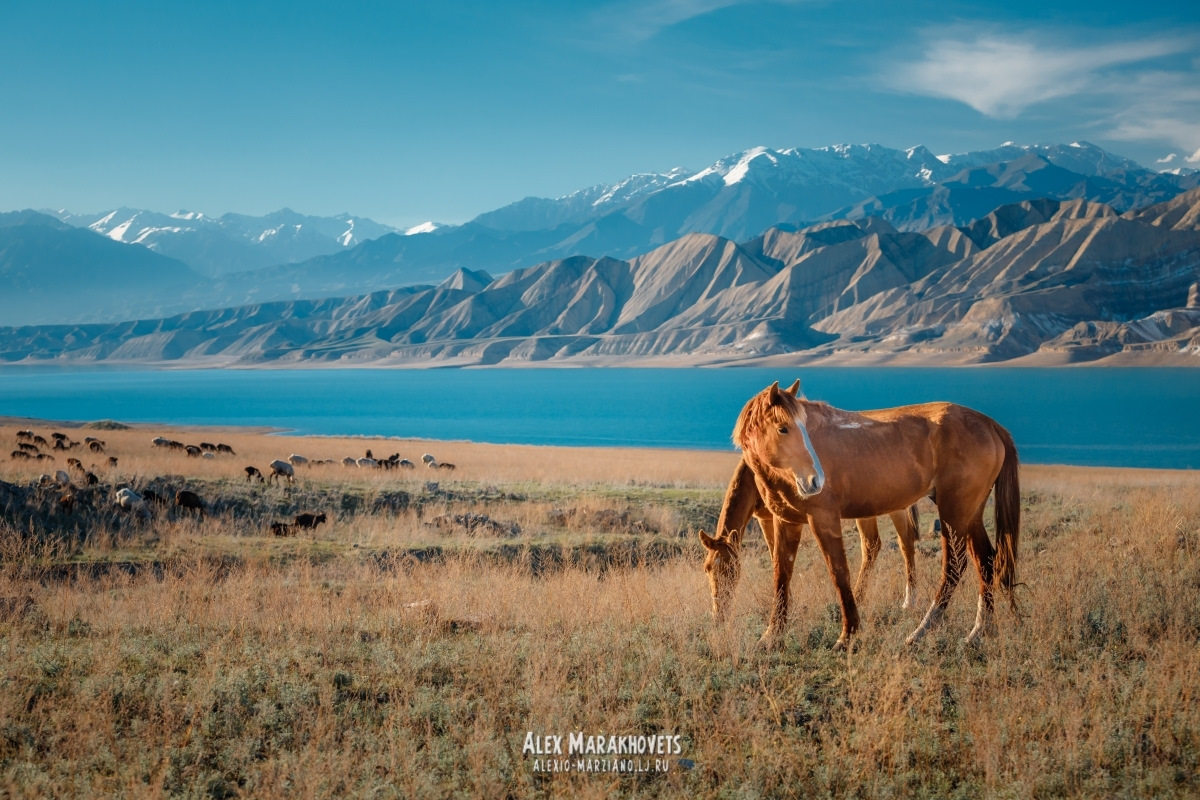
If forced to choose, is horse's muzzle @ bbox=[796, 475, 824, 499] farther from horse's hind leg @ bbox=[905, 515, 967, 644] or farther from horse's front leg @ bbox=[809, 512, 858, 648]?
horse's hind leg @ bbox=[905, 515, 967, 644]

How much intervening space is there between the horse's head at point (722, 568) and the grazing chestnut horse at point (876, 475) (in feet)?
0.45

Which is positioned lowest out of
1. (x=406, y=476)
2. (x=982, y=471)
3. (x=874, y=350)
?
(x=406, y=476)

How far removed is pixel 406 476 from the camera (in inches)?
867

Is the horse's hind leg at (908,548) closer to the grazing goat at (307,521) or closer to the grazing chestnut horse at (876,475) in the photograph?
the grazing chestnut horse at (876,475)

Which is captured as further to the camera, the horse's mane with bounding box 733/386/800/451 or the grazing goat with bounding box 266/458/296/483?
the grazing goat with bounding box 266/458/296/483

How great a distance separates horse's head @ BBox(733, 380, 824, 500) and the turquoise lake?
45.7m

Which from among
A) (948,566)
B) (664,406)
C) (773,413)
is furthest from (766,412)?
(664,406)

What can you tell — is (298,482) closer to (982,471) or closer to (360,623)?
(360,623)

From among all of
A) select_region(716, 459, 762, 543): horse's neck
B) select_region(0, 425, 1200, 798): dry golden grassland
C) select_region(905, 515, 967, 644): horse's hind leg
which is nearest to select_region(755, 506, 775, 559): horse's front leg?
select_region(716, 459, 762, 543): horse's neck

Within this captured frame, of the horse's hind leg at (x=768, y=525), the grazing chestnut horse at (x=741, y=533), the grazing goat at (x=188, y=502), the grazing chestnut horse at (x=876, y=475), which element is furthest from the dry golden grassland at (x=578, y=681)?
the grazing goat at (x=188, y=502)

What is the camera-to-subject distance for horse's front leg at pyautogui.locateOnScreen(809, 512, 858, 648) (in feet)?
20.0

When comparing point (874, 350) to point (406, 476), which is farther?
point (874, 350)

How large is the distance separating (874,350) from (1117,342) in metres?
46.9

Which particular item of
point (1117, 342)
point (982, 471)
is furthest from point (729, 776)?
point (1117, 342)
